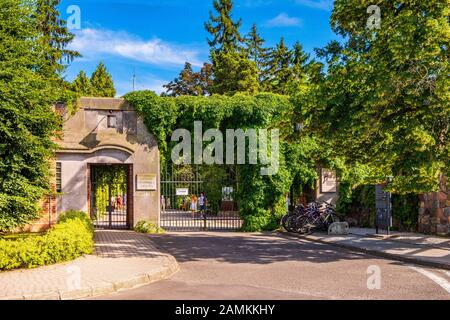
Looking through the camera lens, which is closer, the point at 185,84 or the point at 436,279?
the point at 436,279

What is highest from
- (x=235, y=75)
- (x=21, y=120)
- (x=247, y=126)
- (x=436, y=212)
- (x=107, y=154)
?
(x=235, y=75)

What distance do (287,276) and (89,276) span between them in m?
3.81

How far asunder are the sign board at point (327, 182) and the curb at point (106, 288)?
43.5ft

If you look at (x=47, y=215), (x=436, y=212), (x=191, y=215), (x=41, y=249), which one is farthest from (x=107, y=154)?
(x=436, y=212)

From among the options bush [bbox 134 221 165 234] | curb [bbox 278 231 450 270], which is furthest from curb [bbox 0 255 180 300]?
bush [bbox 134 221 165 234]

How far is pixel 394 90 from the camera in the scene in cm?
1148

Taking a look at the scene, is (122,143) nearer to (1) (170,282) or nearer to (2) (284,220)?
(2) (284,220)

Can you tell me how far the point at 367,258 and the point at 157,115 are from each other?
36.0 ft

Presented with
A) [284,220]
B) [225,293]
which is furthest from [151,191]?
[225,293]

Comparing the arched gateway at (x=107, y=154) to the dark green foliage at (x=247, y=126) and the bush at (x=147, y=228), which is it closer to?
the bush at (x=147, y=228)

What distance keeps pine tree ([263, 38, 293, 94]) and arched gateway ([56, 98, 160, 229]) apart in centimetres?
2701

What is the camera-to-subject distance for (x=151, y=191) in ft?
64.3

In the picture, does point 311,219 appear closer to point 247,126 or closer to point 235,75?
point 247,126

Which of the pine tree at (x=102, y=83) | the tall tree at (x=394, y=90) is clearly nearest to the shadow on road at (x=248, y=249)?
the tall tree at (x=394, y=90)
